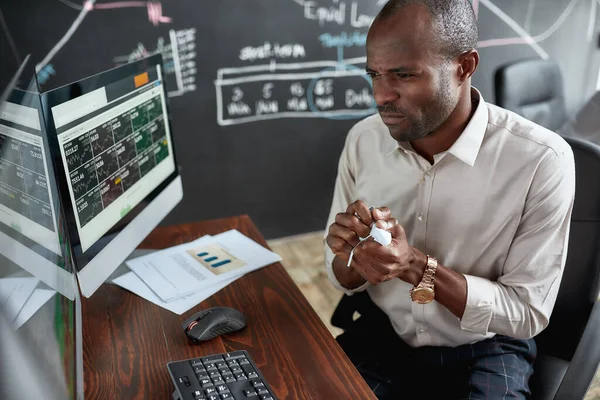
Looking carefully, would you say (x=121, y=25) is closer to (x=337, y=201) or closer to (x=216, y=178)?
(x=216, y=178)

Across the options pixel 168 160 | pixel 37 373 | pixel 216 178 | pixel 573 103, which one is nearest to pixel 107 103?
pixel 168 160

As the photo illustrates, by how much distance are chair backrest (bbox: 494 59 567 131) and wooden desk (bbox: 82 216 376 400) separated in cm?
175

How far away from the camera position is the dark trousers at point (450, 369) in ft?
3.85

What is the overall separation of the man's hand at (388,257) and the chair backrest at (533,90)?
5.59 feet

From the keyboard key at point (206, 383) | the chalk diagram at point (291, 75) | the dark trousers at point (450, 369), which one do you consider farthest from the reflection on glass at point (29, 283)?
the chalk diagram at point (291, 75)

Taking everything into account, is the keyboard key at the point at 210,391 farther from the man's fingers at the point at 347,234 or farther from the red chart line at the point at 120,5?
the red chart line at the point at 120,5

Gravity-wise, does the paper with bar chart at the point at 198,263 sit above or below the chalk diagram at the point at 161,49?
below

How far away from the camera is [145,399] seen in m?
0.92

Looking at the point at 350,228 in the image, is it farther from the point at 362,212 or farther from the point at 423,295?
the point at 423,295

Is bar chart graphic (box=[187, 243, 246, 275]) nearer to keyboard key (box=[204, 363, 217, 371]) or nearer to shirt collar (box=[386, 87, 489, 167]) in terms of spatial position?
keyboard key (box=[204, 363, 217, 371])

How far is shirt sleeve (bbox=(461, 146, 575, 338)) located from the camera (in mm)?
1149

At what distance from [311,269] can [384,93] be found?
1720 millimetres

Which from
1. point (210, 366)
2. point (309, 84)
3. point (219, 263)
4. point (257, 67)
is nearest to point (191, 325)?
point (210, 366)

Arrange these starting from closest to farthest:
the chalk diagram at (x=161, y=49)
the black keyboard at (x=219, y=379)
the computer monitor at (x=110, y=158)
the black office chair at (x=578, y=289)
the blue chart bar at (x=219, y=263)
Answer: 1. the black keyboard at (x=219, y=379)
2. the computer monitor at (x=110, y=158)
3. the black office chair at (x=578, y=289)
4. the blue chart bar at (x=219, y=263)
5. the chalk diagram at (x=161, y=49)
